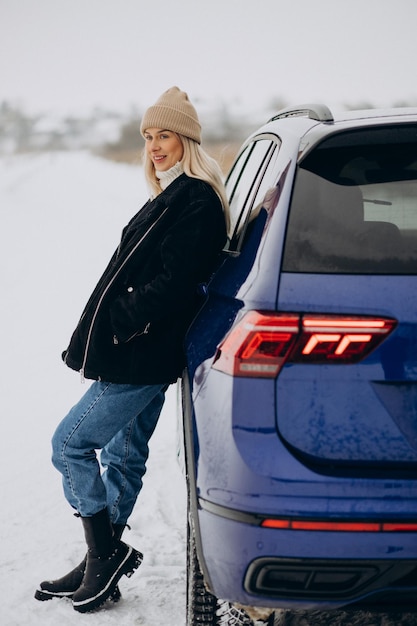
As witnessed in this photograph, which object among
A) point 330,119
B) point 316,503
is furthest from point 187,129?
point 316,503

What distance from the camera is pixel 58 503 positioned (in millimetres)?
4094

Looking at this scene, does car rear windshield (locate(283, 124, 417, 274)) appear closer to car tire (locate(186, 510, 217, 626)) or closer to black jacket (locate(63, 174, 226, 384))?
black jacket (locate(63, 174, 226, 384))

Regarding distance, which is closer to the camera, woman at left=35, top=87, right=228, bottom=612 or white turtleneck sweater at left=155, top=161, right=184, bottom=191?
woman at left=35, top=87, right=228, bottom=612

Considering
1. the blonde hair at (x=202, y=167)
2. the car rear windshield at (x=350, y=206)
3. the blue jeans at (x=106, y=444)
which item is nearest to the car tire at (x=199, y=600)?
the blue jeans at (x=106, y=444)

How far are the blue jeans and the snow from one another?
0.39m

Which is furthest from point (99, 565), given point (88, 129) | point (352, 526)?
point (88, 129)

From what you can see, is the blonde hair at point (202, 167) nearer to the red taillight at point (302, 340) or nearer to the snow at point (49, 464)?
the red taillight at point (302, 340)

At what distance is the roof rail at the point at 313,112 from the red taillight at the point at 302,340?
29.6 inches

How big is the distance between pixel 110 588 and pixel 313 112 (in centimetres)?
198

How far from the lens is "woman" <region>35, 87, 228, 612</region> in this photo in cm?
257

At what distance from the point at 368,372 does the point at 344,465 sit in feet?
0.78

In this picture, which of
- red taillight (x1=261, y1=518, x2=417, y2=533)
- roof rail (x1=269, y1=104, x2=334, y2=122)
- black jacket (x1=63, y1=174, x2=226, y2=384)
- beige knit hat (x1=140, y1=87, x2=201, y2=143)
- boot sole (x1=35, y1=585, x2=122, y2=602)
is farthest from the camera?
boot sole (x1=35, y1=585, x2=122, y2=602)

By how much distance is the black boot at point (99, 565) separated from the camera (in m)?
2.93

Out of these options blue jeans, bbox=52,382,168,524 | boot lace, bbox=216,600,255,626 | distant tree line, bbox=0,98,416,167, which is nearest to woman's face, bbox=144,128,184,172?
blue jeans, bbox=52,382,168,524
